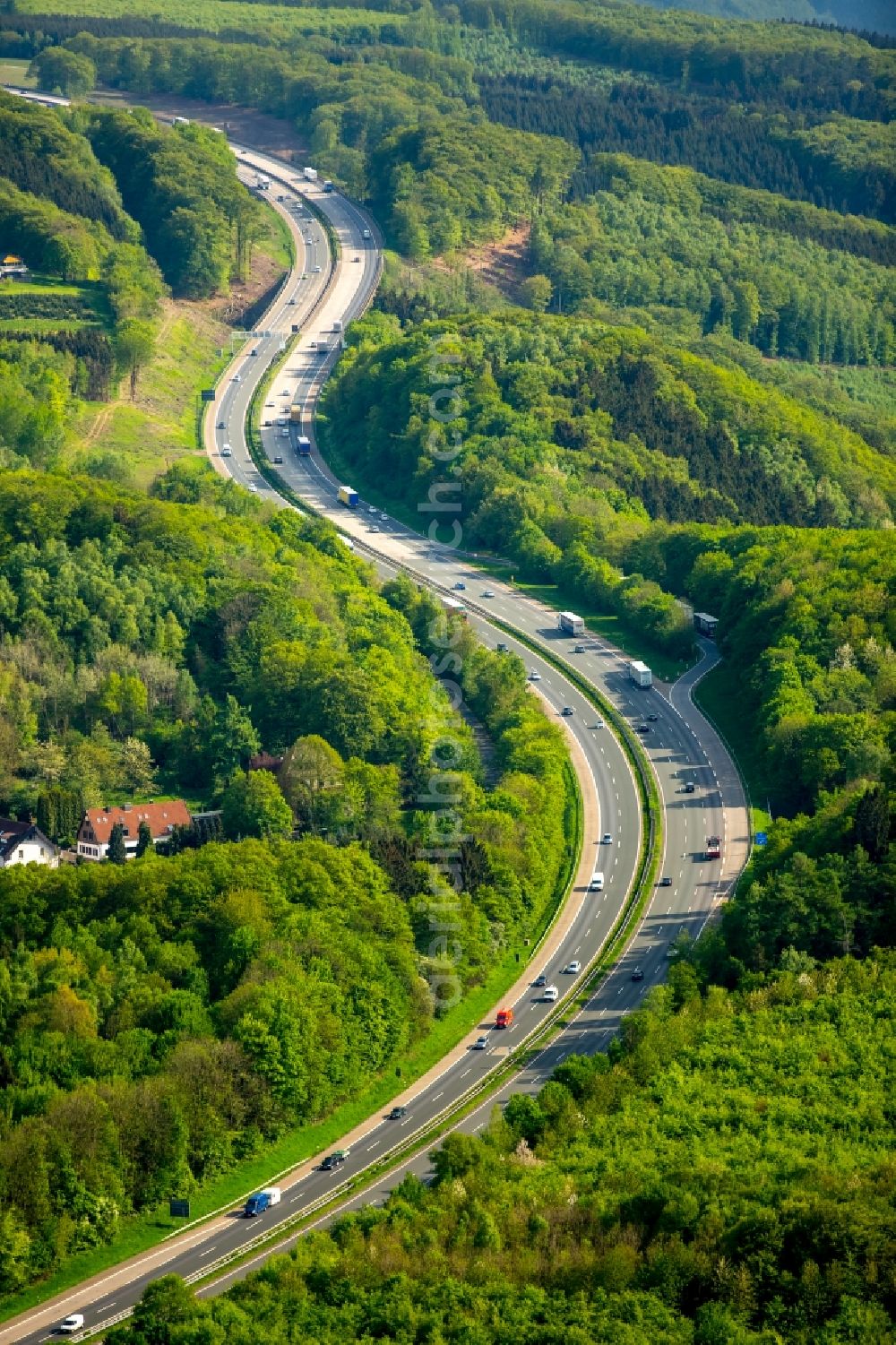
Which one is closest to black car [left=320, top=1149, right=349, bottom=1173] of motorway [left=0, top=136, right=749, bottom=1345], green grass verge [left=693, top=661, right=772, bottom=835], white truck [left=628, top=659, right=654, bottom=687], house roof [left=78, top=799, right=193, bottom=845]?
motorway [left=0, top=136, right=749, bottom=1345]

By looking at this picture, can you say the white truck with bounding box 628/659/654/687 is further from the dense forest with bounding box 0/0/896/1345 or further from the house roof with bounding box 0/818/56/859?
the house roof with bounding box 0/818/56/859

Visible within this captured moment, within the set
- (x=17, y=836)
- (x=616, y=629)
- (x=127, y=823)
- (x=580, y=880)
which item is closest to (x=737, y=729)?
(x=616, y=629)

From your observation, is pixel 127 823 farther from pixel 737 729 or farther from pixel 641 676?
pixel 641 676

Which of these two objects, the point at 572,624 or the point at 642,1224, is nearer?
the point at 642,1224

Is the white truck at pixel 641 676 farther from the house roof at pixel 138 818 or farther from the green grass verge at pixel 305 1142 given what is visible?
the house roof at pixel 138 818

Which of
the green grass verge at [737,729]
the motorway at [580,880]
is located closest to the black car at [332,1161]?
the motorway at [580,880]

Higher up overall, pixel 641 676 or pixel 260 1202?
pixel 641 676
